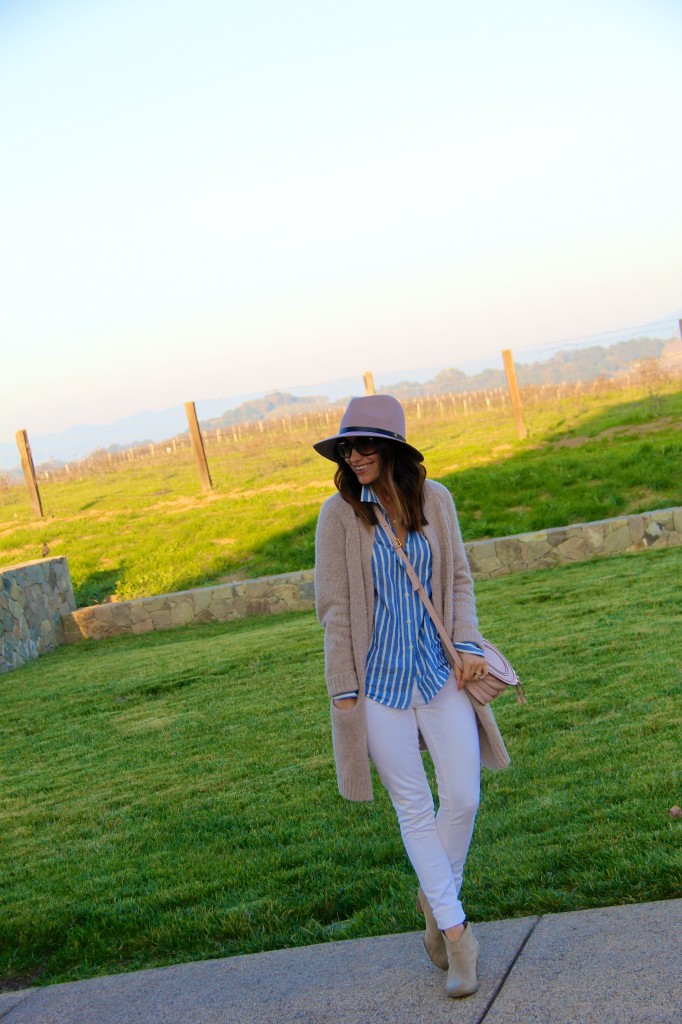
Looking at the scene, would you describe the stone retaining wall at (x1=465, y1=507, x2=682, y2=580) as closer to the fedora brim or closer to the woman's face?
the fedora brim

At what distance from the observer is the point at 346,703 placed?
3.17m

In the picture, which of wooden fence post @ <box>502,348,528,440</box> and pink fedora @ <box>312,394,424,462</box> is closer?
pink fedora @ <box>312,394,424,462</box>

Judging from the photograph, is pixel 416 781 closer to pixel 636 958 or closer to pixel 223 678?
pixel 636 958

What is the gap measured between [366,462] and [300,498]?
16.6 metres

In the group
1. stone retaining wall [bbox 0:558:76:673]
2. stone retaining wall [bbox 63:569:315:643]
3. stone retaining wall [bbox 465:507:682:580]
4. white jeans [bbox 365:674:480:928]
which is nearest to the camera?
white jeans [bbox 365:674:480:928]

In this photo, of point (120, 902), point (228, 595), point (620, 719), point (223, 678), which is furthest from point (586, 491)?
point (120, 902)

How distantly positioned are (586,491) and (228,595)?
18.4 feet

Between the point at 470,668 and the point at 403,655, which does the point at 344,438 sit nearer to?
the point at 403,655

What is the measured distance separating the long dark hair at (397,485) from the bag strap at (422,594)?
6 centimetres

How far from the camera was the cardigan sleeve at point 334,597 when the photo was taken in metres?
3.20

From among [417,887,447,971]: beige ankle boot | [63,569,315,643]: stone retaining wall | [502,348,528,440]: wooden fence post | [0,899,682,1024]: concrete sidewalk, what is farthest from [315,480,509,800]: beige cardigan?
[502,348,528,440]: wooden fence post

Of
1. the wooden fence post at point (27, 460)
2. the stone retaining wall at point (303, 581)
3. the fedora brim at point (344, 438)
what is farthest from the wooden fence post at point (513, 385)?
the fedora brim at point (344, 438)

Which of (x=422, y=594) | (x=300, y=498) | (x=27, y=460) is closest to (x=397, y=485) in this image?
(x=422, y=594)

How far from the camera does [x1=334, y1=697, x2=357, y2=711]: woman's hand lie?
317 cm
